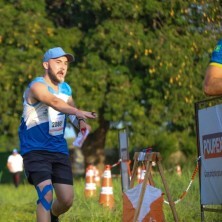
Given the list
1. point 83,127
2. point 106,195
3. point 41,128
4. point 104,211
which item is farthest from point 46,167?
point 106,195

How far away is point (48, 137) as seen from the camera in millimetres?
7742

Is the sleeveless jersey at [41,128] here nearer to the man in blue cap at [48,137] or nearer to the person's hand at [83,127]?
the man in blue cap at [48,137]

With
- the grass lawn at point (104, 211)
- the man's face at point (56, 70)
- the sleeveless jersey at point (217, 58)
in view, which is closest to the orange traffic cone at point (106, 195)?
the grass lawn at point (104, 211)

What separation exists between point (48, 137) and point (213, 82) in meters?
2.69

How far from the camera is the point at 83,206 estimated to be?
13.0 m

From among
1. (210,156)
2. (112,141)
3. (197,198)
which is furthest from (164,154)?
(210,156)

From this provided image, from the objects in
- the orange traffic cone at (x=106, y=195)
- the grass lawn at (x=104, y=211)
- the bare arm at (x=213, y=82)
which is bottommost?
the grass lawn at (x=104, y=211)

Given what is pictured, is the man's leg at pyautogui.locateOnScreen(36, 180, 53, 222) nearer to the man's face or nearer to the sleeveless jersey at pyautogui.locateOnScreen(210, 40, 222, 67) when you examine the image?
the man's face

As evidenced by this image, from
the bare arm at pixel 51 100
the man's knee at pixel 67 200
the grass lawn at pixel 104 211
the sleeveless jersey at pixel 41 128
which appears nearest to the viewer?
the bare arm at pixel 51 100

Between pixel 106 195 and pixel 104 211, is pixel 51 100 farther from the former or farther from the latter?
pixel 106 195

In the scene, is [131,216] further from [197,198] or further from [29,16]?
[29,16]

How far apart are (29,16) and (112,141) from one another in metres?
9.44

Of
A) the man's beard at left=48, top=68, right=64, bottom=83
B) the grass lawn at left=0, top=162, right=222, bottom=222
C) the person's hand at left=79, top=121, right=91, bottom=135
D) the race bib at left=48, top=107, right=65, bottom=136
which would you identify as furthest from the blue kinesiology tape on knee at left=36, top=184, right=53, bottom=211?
the grass lawn at left=0, top=162, right=222, bottom=222

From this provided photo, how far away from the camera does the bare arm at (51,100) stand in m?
7.18
